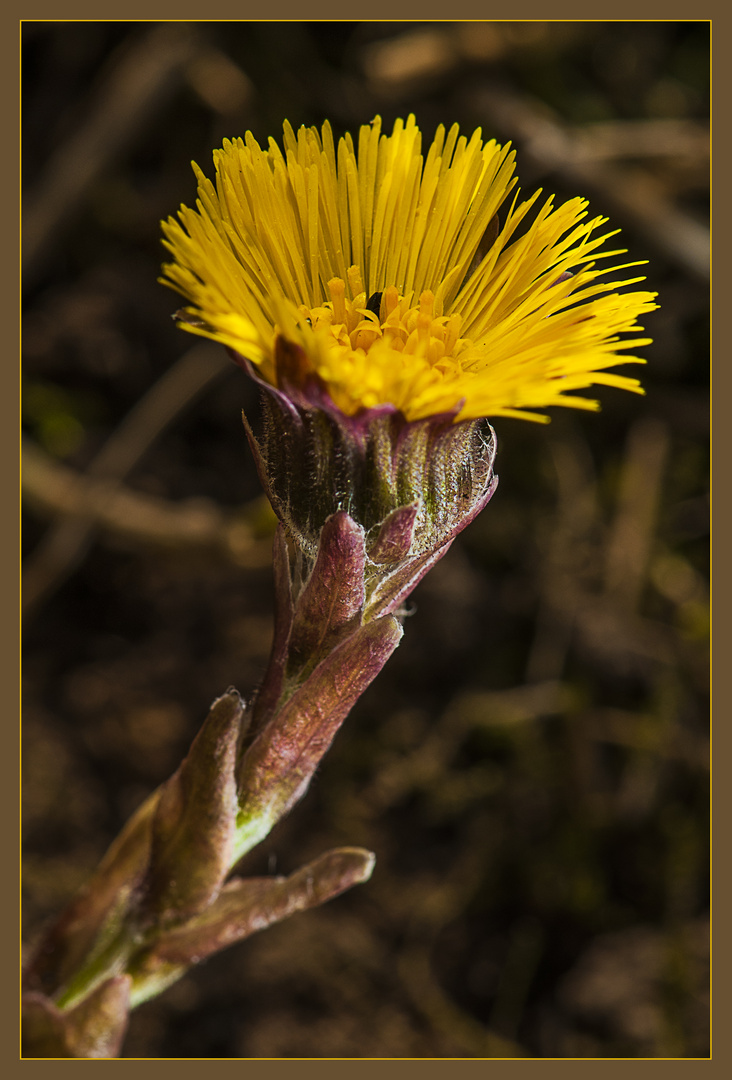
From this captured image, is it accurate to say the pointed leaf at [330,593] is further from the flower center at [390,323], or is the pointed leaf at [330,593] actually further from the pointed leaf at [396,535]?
the flower center at [390,323]

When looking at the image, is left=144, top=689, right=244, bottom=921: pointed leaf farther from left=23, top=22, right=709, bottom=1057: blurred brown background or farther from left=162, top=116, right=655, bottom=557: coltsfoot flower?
left=23, top=22, right=709, bottom=1057: blurred brown background

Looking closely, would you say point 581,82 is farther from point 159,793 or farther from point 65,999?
point 65,999

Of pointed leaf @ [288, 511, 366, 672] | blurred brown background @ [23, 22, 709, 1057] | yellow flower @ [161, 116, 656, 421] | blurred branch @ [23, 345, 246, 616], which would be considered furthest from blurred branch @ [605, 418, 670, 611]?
pointed leaf @ [288, 511, 366, 672]

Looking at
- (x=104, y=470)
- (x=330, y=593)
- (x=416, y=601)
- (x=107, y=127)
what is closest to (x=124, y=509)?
(x=104, y=470)

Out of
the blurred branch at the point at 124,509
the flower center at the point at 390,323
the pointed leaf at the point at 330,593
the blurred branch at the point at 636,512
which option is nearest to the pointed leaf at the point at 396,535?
the pointed leaf at the point at 330,593

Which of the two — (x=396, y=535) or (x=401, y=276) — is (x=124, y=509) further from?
(x=396, y=535)
